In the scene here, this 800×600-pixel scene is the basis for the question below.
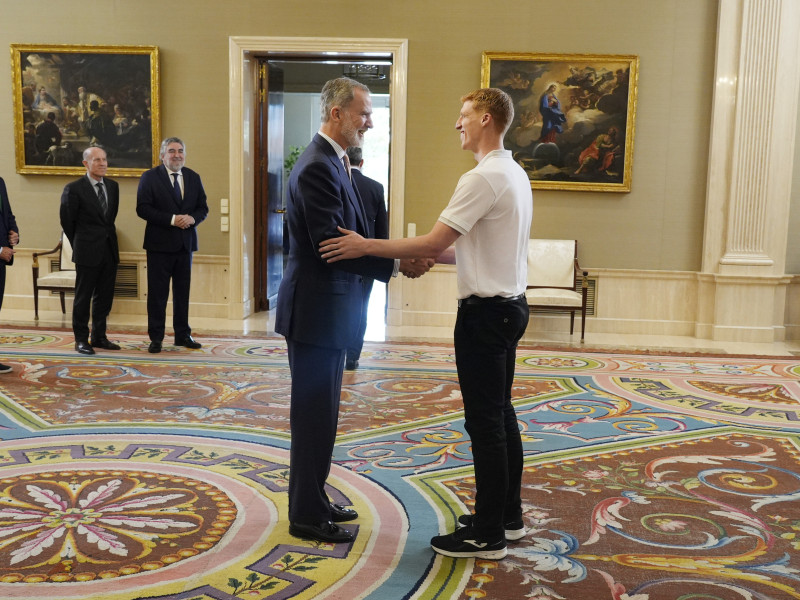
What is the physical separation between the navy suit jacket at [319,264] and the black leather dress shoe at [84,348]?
4.44 metres

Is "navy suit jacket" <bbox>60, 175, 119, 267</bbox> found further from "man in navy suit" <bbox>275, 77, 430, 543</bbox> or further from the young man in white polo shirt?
the young man in white polo shirt

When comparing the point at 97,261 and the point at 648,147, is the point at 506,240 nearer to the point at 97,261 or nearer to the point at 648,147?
the point at 97,261

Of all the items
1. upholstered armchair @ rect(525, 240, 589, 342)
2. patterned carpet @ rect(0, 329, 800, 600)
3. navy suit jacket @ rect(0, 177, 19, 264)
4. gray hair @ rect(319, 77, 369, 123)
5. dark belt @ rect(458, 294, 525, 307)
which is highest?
gray hair @ rect(319, 77, 369, 123)

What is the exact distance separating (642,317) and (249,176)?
4.79 meters

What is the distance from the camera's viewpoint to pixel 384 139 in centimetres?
1827

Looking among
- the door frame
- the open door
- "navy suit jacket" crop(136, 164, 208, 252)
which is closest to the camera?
"navy suit jacket" crop(136, 164, 208, 252)

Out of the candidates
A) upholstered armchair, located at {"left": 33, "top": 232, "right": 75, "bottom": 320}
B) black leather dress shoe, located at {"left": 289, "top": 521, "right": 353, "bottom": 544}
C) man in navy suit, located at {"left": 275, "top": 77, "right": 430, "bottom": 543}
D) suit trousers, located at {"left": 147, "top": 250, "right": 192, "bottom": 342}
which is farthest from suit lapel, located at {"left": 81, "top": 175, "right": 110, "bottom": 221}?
black leather dress shoe, located at {"left": 289, "top": 521, "right": 353, "bottom": 544}

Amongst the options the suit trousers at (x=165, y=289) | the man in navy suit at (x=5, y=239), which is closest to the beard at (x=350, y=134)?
the man in navy suit at (x=5, y=239)

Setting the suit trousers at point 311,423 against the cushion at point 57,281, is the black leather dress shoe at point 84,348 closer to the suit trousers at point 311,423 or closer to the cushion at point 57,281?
the cushion at point 57,281

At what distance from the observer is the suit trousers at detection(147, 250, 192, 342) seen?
7238mm

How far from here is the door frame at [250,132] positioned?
9.01 metres

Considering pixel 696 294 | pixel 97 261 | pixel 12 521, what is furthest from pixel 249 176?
pixel 12 521

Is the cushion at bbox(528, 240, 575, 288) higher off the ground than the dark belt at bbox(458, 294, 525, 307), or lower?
lower

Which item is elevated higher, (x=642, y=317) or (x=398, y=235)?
(x=398, y=235)
